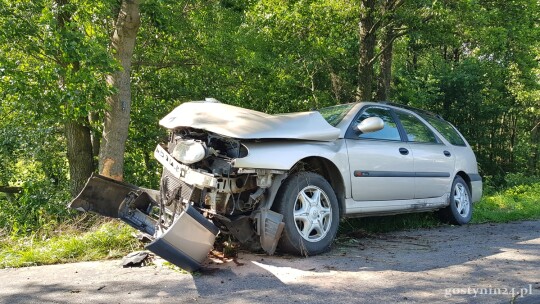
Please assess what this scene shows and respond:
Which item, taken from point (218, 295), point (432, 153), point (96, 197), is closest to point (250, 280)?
point (218, 295)

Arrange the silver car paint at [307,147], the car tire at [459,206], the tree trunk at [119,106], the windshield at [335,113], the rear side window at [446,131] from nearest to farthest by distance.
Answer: the silver car paint at [307,147] → the windshield at [335,113] → the car tire at [459,206] → the rear side window at [446,131] → the tree trunk at [119,106]

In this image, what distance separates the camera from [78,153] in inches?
409

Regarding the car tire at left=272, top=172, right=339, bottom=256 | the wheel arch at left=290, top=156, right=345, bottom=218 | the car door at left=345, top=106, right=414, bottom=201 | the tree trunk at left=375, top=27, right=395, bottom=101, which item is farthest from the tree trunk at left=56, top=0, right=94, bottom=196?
the tree trunk at left=375, top=27, right=395, bottom=101

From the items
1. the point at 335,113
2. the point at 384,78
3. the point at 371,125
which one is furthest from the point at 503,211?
the point at 384,78

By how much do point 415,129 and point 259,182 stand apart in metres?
3.11

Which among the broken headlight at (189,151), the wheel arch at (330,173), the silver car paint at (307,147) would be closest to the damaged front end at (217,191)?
the broken headlight at (189,151)

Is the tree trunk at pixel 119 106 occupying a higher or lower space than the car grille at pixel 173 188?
higher

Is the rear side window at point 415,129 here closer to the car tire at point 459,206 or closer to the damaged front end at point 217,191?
the car tire at point 459,206

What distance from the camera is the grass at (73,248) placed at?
488cm

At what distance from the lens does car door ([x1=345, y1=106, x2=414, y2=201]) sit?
556 cm

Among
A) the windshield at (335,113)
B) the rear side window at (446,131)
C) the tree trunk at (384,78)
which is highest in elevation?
the tree trunk at (384,78)

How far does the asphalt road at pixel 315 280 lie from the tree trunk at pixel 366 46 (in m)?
10.1

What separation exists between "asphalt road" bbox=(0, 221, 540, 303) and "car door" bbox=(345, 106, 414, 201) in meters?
0.75

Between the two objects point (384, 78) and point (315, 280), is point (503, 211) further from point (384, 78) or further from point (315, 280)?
point (384, 78)
